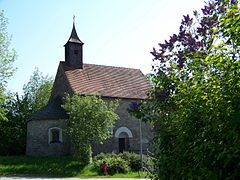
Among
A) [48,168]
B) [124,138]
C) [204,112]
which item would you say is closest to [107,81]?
[124,138]

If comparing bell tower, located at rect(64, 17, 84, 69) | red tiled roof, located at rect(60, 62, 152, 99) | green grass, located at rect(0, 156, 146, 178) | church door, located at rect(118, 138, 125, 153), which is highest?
bell tower, located at rect(64, 17, 84, 69)

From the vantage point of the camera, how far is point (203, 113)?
3400 millimetres

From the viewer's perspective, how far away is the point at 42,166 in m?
20.4

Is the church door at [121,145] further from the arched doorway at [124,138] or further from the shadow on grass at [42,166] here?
the shadow on grass at [42,166]

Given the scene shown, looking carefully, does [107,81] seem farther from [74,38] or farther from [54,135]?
[54,135]

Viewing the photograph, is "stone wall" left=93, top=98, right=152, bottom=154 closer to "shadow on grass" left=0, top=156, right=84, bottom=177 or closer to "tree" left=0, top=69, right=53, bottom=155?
"shadow on grass" left=0, top=156, right=84, bottom=177

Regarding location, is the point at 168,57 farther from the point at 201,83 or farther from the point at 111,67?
the point at 111,67

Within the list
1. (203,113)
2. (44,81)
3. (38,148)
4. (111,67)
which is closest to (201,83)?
(203,113)

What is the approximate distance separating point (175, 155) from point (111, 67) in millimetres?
29784

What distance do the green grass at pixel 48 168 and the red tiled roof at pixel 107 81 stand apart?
755cm

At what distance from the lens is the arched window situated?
84.2 ft

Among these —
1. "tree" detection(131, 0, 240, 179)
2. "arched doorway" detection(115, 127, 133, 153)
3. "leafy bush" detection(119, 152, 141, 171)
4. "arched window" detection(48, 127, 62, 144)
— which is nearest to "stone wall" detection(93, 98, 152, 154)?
"arched doorway" detection(115, 127, 133, 153)

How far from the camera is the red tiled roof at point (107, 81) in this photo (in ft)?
91.8

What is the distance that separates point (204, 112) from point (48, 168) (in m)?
18.5
